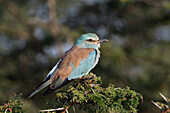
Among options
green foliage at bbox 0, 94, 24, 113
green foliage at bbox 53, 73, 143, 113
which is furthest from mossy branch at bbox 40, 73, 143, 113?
green foliage at bbox 0, 94, 24, 113

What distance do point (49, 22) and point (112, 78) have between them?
10.0 feet

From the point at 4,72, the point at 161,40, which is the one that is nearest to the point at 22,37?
the point at 4,72

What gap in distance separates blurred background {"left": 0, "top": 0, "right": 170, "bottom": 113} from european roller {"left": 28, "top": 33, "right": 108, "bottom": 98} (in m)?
2.40

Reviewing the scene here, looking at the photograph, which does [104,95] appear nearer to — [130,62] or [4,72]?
[130,62]

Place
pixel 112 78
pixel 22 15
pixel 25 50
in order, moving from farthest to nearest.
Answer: pixel 22 15 → pixel 25 50 → pixel 112 78

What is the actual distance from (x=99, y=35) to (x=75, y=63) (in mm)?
4647

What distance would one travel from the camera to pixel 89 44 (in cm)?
630

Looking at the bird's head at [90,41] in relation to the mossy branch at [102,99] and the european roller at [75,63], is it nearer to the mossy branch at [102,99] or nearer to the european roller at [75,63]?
the european roller at [75,63]

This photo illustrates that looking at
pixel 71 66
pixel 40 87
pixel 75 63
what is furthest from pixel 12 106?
pixel 75 63

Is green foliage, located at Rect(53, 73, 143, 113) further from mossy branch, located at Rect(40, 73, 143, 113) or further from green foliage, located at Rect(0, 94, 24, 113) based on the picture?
green foliage, located at Rect(0, 94, 24, 113)

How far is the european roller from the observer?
5.27m

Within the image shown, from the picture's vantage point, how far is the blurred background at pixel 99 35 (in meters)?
9.28

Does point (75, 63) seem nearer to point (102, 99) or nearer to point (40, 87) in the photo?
point (40, 87)

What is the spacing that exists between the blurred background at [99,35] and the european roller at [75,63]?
2.40 meters
